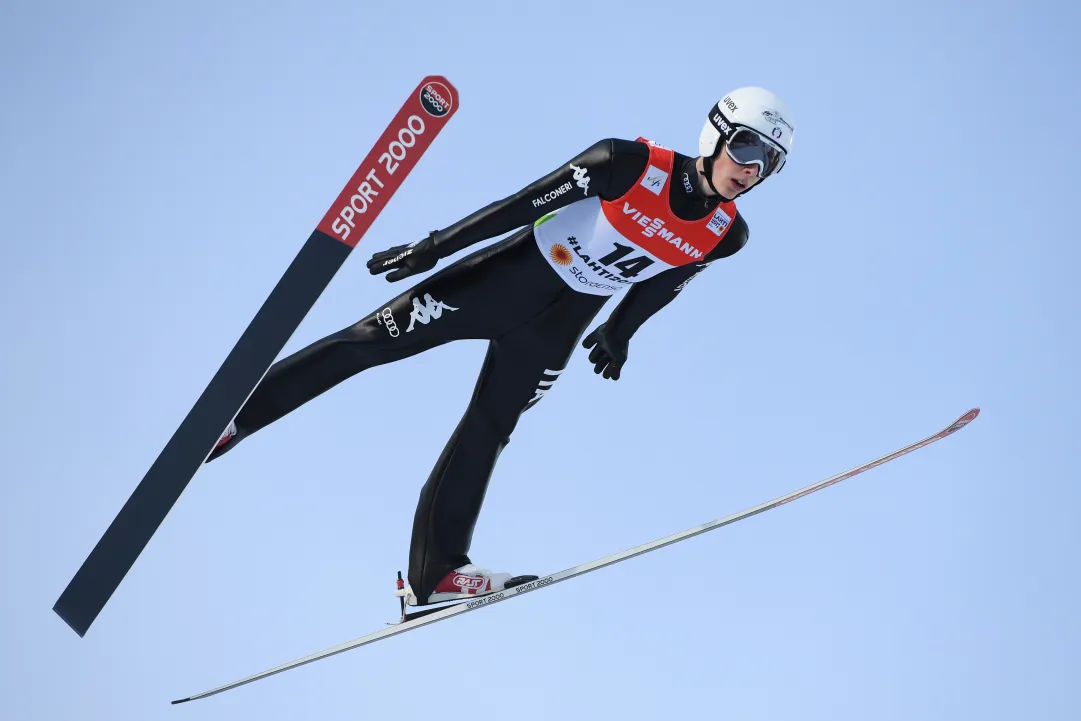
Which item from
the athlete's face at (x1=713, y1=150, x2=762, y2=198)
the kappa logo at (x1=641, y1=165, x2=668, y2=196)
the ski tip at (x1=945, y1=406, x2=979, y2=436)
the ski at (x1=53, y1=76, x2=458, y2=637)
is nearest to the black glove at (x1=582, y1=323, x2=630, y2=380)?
the kappa logo at (x1=641, y1=165, x2=668, y2=196)

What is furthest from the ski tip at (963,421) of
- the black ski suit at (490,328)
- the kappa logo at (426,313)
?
the kappa logo at (426,313)

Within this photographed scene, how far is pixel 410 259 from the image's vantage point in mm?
5000

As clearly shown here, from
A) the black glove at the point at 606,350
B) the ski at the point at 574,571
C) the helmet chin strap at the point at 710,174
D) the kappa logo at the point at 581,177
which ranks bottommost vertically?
the ski at the point at 574,571

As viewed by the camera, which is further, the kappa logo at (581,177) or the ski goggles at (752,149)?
the kappa logo at (581,177)

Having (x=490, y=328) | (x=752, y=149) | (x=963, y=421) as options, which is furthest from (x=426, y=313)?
(x=963, y=421)

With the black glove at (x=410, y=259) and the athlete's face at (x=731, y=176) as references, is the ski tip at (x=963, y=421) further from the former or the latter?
the black glove at (x=410, y=259)

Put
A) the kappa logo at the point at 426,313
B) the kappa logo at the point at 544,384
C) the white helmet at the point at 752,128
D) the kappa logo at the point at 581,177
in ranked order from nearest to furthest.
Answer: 1. the white helmet at the point at 752,128
2. the kappa logo at the point at 581,177
3. the kappa logo at the point at 426,313
4. the kappa logo at the point at 544,384

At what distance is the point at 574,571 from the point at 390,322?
133cm

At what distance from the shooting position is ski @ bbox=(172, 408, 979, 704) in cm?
539

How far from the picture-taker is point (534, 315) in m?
5.39

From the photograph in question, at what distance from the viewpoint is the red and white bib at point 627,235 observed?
5.00m

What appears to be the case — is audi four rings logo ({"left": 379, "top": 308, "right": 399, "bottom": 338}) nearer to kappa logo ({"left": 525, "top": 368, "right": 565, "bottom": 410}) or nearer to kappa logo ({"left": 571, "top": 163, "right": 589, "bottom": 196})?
kappa logo ({"left": 525, "top": 368, "right": 565, "bottom": 410})

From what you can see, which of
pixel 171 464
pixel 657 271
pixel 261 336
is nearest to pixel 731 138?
pixel 657 271

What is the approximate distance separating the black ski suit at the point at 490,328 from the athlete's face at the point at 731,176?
0.36ft
